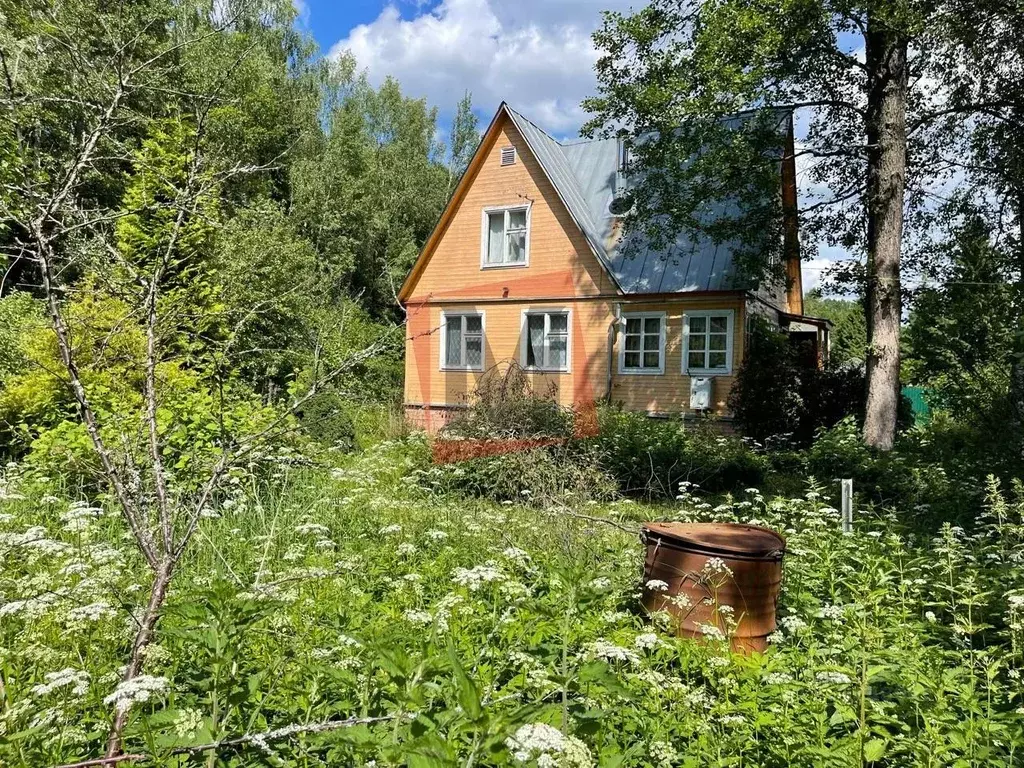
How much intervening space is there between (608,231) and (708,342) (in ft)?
14.0

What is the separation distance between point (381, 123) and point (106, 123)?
35545 mm

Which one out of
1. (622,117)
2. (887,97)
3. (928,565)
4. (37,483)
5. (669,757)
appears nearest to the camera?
(669,757)

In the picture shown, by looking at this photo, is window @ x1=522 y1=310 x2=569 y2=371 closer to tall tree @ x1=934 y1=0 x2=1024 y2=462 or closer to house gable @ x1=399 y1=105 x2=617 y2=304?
house gable @ x1=399 y1=105 x2=617 y2=304

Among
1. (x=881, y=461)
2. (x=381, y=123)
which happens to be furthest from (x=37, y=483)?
(x=381, y=123)

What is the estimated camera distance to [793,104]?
42.3ft

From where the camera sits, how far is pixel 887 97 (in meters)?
12.1

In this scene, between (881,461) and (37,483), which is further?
(881,461)

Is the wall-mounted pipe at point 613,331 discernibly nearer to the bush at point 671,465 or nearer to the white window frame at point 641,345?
the white window frame at point 641,345

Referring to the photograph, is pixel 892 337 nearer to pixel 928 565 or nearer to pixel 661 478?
pixel 661 478

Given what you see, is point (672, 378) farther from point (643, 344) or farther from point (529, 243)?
point (529, 243)

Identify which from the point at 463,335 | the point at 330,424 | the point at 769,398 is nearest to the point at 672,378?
the point at 769,398

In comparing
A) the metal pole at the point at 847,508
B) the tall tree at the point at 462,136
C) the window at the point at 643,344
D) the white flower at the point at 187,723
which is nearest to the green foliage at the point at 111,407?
the white flower at the point at 187,723

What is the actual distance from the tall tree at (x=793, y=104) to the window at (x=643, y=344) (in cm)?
365

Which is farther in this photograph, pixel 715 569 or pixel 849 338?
pixel 849 338
